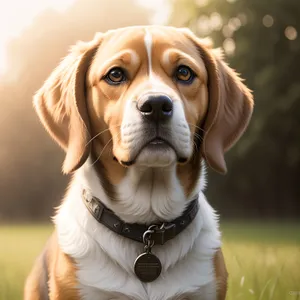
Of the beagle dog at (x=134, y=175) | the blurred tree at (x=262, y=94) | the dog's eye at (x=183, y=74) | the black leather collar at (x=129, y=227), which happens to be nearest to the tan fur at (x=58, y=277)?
the beagle dog at (x=134, y=175)

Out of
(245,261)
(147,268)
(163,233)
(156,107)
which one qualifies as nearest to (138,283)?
(147,268)

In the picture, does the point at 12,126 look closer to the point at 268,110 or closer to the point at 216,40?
the point at 216,40

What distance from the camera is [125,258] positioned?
3.48 m

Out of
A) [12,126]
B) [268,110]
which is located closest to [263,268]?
[12,126]

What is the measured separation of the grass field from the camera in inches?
188

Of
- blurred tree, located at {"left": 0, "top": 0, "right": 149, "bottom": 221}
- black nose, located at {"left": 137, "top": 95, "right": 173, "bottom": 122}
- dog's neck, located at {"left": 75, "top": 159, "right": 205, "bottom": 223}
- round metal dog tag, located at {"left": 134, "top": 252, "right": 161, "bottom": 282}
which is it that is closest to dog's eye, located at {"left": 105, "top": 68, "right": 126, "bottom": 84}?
black nose, located at {"left": 137, "top": 95, "right": 173, "bottom": 122}

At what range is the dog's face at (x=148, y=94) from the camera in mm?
3168

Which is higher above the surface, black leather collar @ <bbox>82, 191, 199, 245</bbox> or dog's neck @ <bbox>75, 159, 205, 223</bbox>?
dog's neck @ <bbox>75, 159, 205, 223</bbox>

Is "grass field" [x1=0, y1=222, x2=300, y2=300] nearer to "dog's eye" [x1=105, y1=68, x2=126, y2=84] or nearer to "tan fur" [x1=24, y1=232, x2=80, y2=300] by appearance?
Result: "tan fur" [x1=24, y1=232, x2=80, y2=300]

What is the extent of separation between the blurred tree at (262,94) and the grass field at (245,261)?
145cm

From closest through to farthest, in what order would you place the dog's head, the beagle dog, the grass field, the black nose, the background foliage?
the black nose
the dog's head
the beagle dog
the grass field
the background foliage

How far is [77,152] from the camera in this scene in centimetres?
347

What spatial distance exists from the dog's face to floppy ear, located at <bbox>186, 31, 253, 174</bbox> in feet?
0.26

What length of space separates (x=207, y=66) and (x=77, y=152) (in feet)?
3.01
